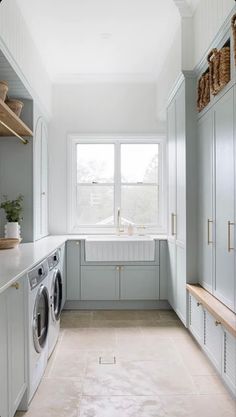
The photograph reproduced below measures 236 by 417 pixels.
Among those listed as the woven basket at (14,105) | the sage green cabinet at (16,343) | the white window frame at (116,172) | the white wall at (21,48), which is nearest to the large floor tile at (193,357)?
the sage green cabinet at (16,343)

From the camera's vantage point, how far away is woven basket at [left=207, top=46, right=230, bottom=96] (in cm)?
249

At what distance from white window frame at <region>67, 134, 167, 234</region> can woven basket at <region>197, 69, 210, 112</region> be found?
1.76 meters

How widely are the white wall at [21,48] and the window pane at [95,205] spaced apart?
4.15ft

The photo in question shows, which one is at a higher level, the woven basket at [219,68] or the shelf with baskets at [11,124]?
the woven basket at [219,68]

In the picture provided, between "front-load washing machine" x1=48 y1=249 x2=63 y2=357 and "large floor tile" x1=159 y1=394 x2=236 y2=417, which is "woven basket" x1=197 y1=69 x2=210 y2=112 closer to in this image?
"front-load washing machine" x1=48 y1=249 x2=63 y2=357

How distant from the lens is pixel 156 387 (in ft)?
8.38

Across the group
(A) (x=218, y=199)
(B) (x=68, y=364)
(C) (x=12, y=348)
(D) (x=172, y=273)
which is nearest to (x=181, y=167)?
(A) (x=218, y=199)

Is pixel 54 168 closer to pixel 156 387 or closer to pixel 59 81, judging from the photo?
pixel 59 81

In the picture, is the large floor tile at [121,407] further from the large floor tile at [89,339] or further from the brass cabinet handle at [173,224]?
the brass cabinet handle at [173,224]

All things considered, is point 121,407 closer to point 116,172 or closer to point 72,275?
point 72,275

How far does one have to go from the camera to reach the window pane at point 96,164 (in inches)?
199

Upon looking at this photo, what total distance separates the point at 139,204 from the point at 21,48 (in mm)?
2584

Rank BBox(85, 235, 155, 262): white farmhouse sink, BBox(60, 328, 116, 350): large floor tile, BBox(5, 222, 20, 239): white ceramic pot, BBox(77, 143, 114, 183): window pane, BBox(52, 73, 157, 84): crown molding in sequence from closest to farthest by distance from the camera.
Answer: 1. BBox(60, 328, 116, 350): large floor tile
2. BBox(5, 222, 20, 239): white ceramic pot
3. BBox(85, 235, 155, 262): white farmhouse sink
4. BBox(52, 73, 157, 84): crown molding
5. BBox(77, 143, 114, 183): window pane

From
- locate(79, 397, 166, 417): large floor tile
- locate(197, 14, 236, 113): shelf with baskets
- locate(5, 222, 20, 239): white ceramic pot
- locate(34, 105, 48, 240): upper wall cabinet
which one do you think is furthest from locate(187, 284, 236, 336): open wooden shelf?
locate(34, 105, 48, 240): upper wall cabinet
